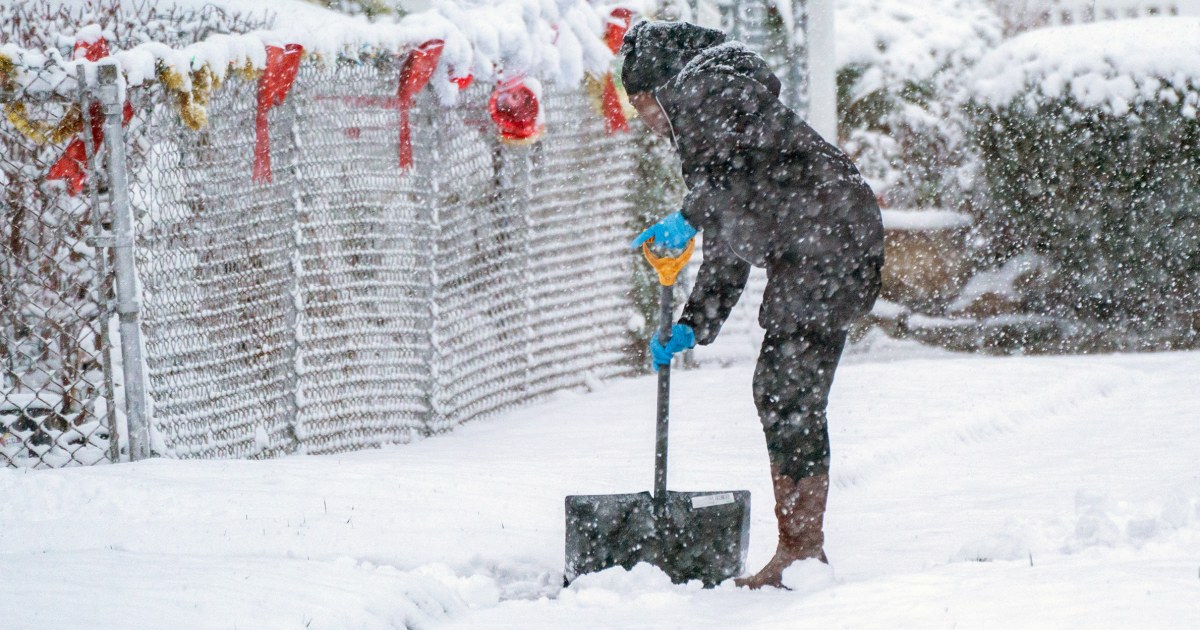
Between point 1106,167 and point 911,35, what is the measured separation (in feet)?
14.1

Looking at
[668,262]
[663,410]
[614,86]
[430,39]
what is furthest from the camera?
[614,86]

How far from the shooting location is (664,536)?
4.14 meters

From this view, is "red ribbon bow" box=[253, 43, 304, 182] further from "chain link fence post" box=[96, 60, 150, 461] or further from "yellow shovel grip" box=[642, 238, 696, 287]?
"yellow shovel grip" box=[642, 238, 696, 287]

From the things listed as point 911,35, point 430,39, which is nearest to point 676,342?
point 430,39

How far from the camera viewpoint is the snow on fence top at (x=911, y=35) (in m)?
14.4

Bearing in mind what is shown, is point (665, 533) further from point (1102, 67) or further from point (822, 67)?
point (1102, 67)

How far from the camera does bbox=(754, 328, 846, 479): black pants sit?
4.07 meters

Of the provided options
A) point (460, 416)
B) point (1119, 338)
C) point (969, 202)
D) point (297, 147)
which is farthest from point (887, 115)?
point (297, 147)

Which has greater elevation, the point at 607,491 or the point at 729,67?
the point at 729,67

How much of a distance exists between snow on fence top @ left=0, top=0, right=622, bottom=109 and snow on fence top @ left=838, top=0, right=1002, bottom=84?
6519 mm

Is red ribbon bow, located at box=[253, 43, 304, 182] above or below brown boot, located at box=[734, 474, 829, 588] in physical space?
above

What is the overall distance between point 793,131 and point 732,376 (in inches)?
189

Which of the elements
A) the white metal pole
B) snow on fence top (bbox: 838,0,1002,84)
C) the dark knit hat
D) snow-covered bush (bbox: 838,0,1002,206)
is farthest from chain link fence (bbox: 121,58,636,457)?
snow on fence top (bbox: 838,0,1002,84)

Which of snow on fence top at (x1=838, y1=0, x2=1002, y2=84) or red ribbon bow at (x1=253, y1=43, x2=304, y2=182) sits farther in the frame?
snow on fence top at (x1=838, y1=0, x2=1002, y2=84)
